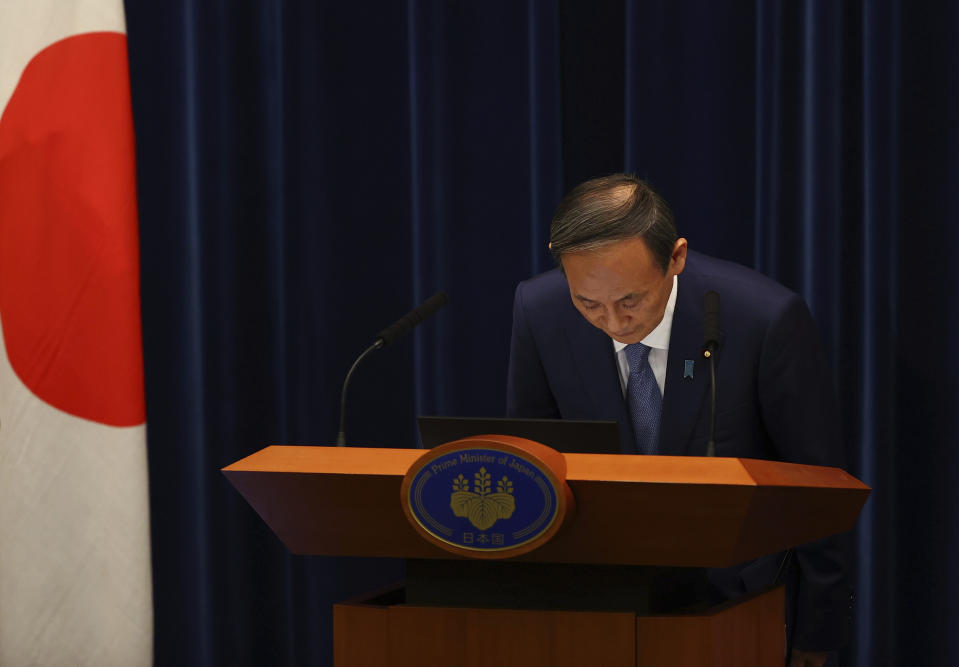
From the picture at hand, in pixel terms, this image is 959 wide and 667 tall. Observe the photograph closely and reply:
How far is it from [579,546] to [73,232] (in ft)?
5.69

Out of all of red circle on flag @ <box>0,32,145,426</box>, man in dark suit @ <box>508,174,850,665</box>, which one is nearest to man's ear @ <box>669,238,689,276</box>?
man in dark suit @ <box>508,174,850,665</box>

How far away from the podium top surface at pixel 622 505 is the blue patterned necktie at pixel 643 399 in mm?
612

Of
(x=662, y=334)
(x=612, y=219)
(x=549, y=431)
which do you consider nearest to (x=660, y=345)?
(x=662, y=334)

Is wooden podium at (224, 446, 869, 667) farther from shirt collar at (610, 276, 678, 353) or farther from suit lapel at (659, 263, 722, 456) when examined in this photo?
shirt collar at (610, 276, 678, 353)

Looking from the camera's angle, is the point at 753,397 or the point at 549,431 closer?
the point at 549,431

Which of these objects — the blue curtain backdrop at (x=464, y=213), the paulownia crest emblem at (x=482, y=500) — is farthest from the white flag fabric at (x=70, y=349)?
the paulownia crest emblem at (x=482, y=500)

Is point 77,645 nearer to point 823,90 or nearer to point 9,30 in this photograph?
point 9,30

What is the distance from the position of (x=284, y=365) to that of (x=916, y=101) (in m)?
1.57

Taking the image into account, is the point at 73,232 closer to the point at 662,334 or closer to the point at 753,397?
the point at 662,334

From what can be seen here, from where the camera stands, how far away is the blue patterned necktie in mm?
1883

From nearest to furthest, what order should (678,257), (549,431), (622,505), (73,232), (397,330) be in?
(622,505), (549,431), (397,330), (678,257), (73,232)

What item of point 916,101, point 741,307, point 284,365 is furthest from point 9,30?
point 916,101

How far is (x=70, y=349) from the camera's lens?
252 cm

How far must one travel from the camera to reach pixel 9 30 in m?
2.49
